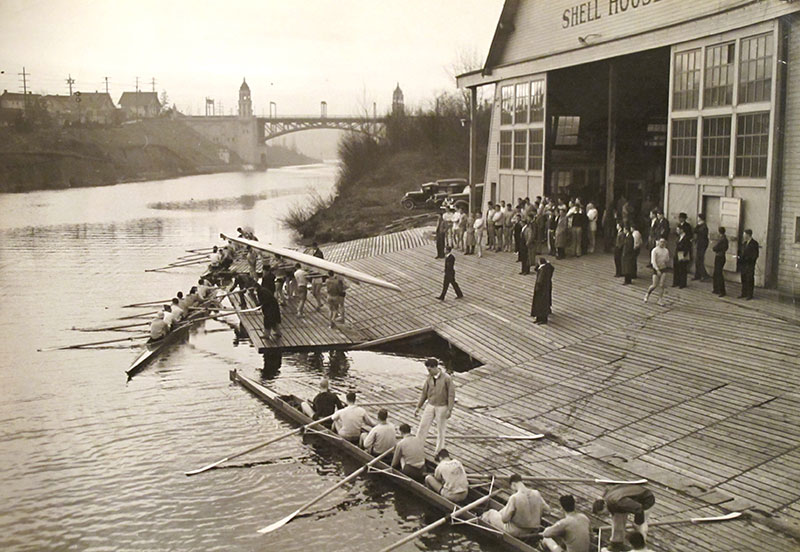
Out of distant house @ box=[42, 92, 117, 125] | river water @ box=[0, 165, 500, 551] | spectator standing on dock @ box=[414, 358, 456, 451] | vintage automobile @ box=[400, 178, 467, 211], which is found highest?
distant house @ box=[42, 92, 117, 125]

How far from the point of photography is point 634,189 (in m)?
34.0

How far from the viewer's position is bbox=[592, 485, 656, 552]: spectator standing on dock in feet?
35.4

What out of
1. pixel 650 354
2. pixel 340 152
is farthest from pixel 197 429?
pixel 340 152

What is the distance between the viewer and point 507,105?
35750 millimetres

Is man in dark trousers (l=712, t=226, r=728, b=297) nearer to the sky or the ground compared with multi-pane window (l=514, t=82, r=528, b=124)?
nearer to the ground

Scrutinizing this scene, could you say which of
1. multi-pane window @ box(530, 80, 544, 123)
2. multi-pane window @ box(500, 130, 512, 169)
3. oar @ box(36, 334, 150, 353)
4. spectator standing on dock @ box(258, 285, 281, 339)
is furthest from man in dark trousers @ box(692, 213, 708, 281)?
oar @ box(36, 334, 150, 353)

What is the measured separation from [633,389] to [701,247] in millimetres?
7400

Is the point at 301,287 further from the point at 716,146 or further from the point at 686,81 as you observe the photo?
the point at 686,81

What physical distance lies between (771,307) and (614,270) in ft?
21.4

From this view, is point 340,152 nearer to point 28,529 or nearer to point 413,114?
point 413,114

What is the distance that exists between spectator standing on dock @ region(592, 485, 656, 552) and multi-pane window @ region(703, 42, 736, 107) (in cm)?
1526

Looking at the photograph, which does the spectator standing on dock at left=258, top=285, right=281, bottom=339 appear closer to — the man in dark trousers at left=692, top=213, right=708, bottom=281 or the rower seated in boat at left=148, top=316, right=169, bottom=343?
the rower seated in boat at left=148, top=316, right=169, bottom=343

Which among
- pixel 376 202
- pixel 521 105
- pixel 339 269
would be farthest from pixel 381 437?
pixel 376 202

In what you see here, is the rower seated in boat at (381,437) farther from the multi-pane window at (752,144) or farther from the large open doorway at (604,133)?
the large open doorway at (604,133)
